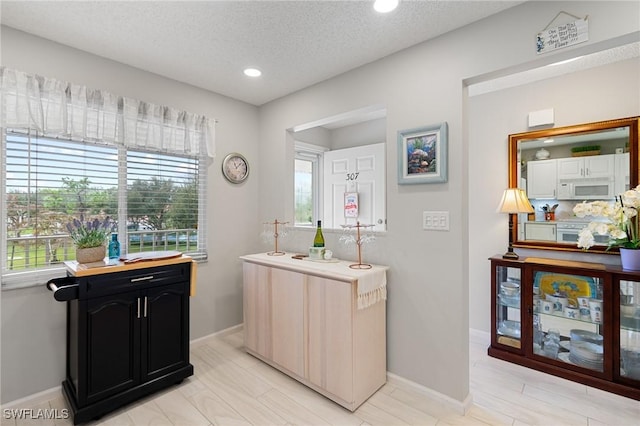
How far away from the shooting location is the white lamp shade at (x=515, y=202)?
8.63 ft

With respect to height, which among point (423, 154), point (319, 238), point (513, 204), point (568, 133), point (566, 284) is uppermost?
point (568, 133)

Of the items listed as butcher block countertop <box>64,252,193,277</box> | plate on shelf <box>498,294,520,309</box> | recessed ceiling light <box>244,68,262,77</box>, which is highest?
recessed ceiling light <box>244,68,262,77</box>

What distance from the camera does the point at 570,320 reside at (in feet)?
7.88

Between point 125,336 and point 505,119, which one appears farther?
point 505,119

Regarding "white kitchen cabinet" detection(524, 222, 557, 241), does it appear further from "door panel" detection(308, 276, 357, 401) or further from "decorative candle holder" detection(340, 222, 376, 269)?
"door panel" detection(308, 276, 357, 401)

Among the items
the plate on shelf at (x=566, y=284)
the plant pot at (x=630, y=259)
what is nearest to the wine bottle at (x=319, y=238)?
the plate on shelf at (x=566, y=284)

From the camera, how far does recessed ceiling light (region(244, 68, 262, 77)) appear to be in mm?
2545

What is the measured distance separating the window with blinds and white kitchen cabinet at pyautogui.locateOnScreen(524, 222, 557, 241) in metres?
3.18

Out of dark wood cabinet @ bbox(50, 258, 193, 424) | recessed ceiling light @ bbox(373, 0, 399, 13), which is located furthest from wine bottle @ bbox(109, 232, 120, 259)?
recessed ceiling light @ bbox(373, 0, 399, 13)

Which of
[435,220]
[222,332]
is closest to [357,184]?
[435,220]

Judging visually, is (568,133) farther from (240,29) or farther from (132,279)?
(132,279)

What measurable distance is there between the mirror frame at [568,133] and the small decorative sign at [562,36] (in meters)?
1.28

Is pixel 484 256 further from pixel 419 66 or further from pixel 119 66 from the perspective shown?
pixel 119 66

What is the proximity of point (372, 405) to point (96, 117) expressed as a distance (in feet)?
9.67
